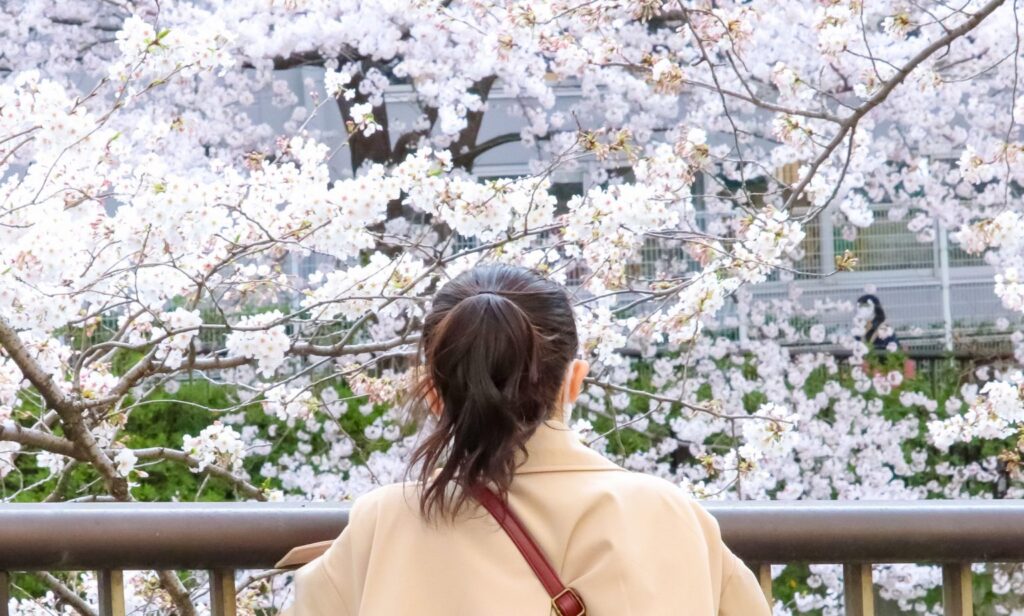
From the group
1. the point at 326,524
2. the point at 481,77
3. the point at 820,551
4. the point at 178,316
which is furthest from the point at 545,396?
the point at 481,77

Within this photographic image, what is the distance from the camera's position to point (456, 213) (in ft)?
12.1

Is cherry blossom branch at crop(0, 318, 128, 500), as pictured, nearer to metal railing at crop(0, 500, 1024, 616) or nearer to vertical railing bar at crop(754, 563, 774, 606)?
metal railing at crop(0, 500, 1024, 616)

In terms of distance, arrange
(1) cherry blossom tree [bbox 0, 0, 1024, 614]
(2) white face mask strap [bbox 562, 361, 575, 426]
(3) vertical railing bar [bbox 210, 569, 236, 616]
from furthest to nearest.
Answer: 1. (1) cherry blossom tree [bbox 0, 0, 1024, 614]
2. (3) vertical railing bar [bbox 210, 569, 236, 616]
3. (2) white face mask strap [bbox 562, 361, 575, 426]

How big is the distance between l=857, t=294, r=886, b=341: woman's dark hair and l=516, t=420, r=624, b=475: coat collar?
773 centimetres

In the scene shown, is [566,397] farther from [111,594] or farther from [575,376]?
[111,594]

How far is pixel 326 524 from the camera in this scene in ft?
4.89

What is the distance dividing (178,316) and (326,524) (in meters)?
1.93

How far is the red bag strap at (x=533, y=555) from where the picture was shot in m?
1.30

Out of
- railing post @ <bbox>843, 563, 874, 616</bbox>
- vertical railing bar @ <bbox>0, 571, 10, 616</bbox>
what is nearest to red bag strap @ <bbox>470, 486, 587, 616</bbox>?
railing post @ <bbox>843, 563, 874, 616</bbox>

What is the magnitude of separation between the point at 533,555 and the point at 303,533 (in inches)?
13.6

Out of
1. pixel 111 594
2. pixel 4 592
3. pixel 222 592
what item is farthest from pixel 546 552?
pixel 4 592

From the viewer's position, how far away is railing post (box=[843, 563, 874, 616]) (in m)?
1.60

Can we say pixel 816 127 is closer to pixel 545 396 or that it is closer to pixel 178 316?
pixel 178 316

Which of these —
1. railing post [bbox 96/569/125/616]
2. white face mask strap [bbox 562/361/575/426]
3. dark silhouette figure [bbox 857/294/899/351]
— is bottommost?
dark silhouette figure [bbox 857/294/899/351]
